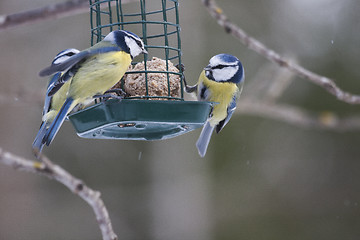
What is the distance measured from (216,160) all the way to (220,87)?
5013 mm

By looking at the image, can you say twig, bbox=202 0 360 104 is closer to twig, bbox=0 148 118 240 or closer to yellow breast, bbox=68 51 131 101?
yellow breast, bbox=68 51 131 101

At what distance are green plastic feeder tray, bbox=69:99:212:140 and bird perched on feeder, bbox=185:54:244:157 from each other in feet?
1.85

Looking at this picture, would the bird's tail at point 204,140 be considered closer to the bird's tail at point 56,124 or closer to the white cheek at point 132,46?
the white cheek at point 132,46

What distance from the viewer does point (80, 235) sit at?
8.02 m

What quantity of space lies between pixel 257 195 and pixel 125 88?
219 inches

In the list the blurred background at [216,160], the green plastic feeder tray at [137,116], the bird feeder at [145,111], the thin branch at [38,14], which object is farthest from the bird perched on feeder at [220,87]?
the blurred background at [216,160]

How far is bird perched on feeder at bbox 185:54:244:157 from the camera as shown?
3.79 metres

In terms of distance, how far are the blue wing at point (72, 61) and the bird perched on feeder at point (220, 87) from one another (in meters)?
0.85

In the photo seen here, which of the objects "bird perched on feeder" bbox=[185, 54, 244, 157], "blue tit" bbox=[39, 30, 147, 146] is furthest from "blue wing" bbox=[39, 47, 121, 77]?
"bird perched on feeder" bbox=[185, 54, 244, 157]

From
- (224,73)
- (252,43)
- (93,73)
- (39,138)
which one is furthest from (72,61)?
(224,73)

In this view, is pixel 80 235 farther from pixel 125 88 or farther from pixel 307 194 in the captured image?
pixel 125 88

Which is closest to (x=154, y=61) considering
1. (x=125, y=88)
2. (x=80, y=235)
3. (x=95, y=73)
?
(x=125, y=88)

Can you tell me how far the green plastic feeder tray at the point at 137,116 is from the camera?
2988 mm

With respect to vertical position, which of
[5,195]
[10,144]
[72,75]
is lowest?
[5,195]
